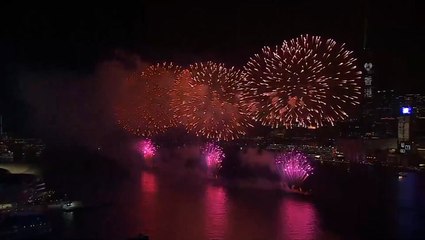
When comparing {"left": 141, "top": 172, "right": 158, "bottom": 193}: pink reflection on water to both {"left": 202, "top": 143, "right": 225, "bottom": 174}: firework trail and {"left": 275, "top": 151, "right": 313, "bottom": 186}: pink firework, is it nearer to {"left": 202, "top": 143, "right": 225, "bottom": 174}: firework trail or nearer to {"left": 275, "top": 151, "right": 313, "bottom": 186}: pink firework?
Answer: {"left": 202, "top": 143, "right": 225, "bottom": 174}: firework trail

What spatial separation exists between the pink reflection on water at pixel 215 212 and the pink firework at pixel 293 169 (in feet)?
7.57

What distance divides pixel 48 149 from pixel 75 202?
465 inches

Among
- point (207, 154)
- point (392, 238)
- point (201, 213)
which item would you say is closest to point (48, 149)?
point (207, 154)

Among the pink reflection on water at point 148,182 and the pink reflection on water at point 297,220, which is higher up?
the pink reflection on water at point 148,182

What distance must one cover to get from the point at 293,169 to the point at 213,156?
168 inches

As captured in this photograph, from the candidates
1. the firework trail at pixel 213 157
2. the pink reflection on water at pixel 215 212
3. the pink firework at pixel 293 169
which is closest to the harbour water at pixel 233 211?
the pink reflection on water at pixel 215 212

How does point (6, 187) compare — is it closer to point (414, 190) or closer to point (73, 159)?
point (73, 159)

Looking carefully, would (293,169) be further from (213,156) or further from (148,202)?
(148,202)

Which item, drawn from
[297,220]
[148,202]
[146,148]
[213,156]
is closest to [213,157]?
[213,156]

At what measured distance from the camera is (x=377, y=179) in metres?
22.8

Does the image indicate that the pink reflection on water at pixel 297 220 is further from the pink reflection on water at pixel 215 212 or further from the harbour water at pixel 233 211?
the pink reflection on water at pixel 215 212

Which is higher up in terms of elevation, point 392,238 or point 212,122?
point 212,122

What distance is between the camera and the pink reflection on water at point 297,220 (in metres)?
11.0

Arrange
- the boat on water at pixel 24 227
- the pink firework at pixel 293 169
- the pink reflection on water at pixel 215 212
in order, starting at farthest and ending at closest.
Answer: the pink firework at pixel 293 169 → the pink reflection on water at pixel 215 212 → the boat on water at pixel 24 227
